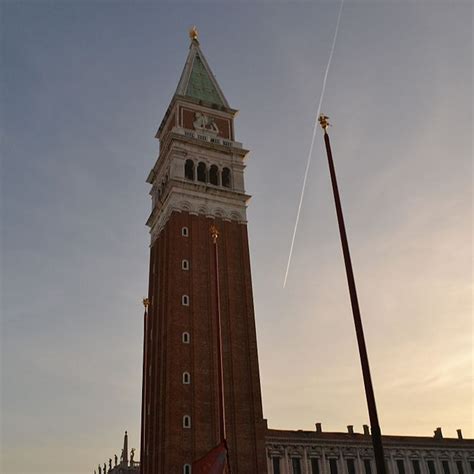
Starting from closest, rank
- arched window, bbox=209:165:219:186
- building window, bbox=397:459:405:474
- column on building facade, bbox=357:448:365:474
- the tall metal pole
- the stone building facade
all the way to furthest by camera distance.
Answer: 1. the tall metal pole
2. the stone building facade
3. arched window, bbox=209:165:219:186
4. column on building facade, bbox=357:448:365:474
5. building window, bbox=397:459:405:474

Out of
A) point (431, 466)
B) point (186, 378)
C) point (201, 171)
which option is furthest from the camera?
point (431, 466)

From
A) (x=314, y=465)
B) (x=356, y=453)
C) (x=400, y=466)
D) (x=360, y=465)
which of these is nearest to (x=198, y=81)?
(x=314, y=465)

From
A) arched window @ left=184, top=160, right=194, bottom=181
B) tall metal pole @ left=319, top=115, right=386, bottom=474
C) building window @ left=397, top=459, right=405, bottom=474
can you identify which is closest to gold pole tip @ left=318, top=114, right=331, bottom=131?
tall metal pole @ left=319, top=115, right=386, bottom=474

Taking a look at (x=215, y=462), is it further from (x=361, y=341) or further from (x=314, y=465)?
(x=314, y=465)

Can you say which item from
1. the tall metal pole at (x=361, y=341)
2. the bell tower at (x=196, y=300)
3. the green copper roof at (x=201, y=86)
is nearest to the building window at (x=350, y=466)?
the bell tower at (x=196, y=300)

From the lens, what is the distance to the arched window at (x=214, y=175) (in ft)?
200

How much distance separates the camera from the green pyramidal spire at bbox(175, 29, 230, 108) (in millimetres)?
67250

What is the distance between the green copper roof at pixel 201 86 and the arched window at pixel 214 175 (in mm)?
10067

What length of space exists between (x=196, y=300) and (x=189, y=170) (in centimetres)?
1557

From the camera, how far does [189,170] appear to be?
6038cm

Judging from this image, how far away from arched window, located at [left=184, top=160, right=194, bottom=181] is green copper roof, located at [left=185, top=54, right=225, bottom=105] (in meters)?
10.4

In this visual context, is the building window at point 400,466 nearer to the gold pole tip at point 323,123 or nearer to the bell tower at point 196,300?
the bell tower at point 196,300

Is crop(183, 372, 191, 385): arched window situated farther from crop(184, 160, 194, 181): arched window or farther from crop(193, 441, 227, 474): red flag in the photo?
crop(184, 160, 194, 181): arched window

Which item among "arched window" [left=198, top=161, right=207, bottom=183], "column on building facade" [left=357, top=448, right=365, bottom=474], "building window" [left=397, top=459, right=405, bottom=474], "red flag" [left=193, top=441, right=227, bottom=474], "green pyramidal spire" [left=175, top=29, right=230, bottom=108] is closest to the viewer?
"red flag" [left=193, top=441, right=227, bottom=474]
